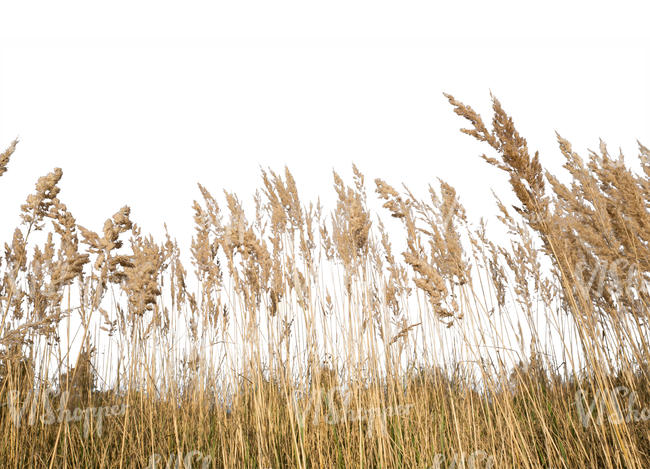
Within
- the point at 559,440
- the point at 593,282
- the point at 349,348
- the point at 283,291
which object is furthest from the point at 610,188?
the point at 283,291

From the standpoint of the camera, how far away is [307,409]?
275 centimetres

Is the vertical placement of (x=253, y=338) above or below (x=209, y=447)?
above

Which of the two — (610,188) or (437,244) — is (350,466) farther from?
(610,188)

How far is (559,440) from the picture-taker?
9.25ft

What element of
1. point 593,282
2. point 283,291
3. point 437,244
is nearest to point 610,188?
point 593,282

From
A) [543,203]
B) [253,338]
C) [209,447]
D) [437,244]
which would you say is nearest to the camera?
[543,203]

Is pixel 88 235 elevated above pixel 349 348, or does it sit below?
above

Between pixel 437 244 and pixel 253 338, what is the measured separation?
1.26 metres

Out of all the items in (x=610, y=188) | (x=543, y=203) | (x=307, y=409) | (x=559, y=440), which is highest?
(x=610, y=188)

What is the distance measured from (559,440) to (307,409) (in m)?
1.50

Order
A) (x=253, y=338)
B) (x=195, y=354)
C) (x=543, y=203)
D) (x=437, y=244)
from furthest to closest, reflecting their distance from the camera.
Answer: (x=195, y=354), (x=253, y=338), (x=437, y=244), (x=543, y=203)

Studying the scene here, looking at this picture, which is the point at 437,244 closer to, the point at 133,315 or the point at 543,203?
the point at 543,203

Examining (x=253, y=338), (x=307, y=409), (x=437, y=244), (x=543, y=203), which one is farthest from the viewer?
(x=253, y=338)

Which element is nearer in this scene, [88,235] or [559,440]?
[88,235]
